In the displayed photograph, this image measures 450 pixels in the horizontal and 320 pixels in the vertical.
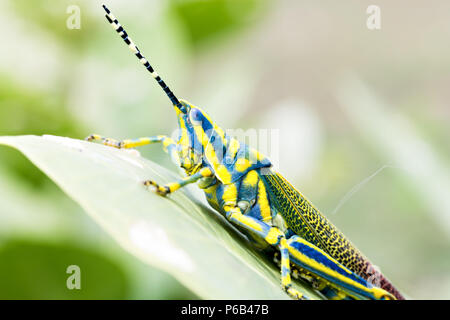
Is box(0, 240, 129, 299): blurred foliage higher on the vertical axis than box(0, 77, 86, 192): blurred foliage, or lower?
lower

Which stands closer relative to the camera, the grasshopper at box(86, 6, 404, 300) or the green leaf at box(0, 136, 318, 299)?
the green leaf at box(0, 136, 318, 299)

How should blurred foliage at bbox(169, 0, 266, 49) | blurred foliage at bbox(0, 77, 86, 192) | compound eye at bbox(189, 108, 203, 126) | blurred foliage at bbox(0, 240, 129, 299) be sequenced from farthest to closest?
blurred foliage at bbox(169, 0, 266, 49)
compound eye at bbox(189, 108, 203, 126)
blurred foliage at bbox(0, 77, 86, 192)
blurred foliage at bbox(0, 240, 129, 299)

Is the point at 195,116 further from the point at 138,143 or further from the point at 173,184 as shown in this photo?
the point at 173,184

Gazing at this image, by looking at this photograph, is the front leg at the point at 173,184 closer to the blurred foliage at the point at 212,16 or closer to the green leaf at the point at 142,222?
the green leaf at the point at 142,222

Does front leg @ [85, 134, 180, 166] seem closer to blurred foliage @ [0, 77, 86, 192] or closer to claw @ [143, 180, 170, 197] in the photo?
blurred foliage @ [0, 77, 86, 192]

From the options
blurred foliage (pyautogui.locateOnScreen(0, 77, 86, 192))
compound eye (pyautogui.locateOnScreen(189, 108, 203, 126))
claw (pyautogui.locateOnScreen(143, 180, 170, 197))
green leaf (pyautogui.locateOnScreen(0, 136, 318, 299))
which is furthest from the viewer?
compound eye (pyautogui.locateOnScreen(189, 108, 203, 126))

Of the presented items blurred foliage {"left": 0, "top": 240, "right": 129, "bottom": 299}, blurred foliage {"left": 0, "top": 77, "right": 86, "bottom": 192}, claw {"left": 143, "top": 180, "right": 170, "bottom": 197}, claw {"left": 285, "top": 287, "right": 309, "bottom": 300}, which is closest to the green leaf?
claw {"left": 143, "top": 180, "right": 170, "bottom": 197}

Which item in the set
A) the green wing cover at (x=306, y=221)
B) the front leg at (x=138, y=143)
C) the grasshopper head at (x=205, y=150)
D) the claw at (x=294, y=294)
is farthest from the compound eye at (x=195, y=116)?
the claw at (x=294, y=294)
